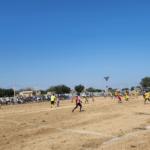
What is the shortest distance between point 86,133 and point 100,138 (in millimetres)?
1139

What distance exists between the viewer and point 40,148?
6.66 meters

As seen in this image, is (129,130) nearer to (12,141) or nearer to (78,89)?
(12,141)

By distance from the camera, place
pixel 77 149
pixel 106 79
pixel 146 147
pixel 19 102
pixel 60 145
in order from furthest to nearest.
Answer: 1. pixel 106 79
2. pixel 19 102
3. pixel 60 145
4. pixel 77 149
5. pixel 146 147

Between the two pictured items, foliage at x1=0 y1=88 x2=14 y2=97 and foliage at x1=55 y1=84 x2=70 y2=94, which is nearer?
foliage at x1=0 y1=88 x2=14 y2=97

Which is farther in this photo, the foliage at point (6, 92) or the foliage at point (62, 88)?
the foliage at point (62, 88)

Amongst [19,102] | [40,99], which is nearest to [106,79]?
[40,99]

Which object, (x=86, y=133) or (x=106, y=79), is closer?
(x=86, y=133)

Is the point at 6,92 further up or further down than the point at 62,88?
further down

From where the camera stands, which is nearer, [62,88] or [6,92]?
[6,92]

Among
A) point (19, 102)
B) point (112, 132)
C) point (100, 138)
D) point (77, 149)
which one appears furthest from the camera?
point (19, 102)

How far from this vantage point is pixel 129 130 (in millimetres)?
8742

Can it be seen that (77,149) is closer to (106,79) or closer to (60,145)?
(60,145)

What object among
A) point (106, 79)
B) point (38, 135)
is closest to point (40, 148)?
point (38, 135)

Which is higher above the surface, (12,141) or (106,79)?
(106,79)
